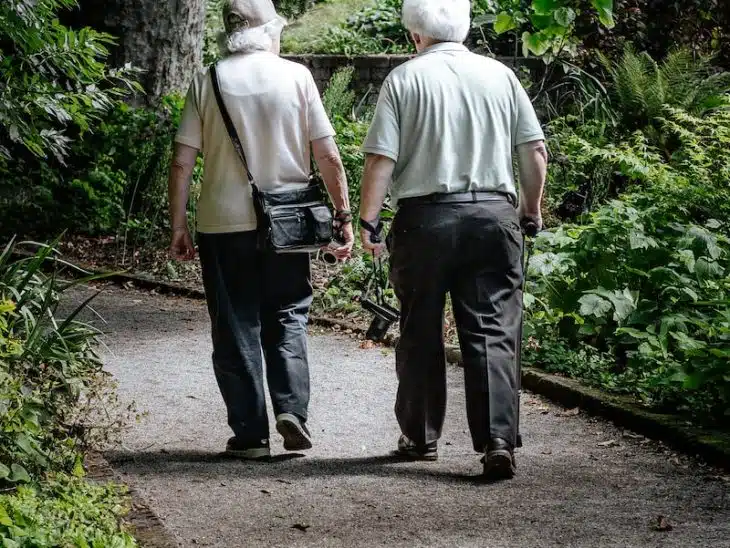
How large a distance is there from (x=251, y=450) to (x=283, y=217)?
104 centimetres


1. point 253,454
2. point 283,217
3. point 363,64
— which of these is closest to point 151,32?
point 363,64

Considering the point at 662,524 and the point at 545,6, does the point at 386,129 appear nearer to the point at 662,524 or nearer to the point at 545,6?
the point at 662,524

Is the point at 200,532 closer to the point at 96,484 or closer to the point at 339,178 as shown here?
the point at 96,484

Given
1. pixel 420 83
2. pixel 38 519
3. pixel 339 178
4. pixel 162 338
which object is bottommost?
pixel 162 338

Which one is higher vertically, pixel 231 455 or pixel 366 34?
pixel 366 34

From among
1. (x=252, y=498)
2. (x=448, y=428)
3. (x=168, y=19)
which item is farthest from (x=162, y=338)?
(x=168, y=19)

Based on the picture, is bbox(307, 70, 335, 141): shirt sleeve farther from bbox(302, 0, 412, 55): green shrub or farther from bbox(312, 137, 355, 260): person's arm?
bbox(302, 0, 412, 55): green shrub

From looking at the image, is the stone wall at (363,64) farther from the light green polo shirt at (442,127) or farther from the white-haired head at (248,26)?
the light green polo shirt at (442,127)

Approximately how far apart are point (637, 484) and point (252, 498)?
5.19 ft

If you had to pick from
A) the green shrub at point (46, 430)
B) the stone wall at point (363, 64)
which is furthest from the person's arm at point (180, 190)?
the stone wall at point (363, 64)

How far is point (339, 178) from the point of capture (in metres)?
5.64

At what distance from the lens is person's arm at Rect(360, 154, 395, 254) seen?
5.21 meters

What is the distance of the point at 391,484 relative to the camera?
17.2 feet

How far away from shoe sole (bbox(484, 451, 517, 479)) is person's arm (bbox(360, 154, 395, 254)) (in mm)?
1014
